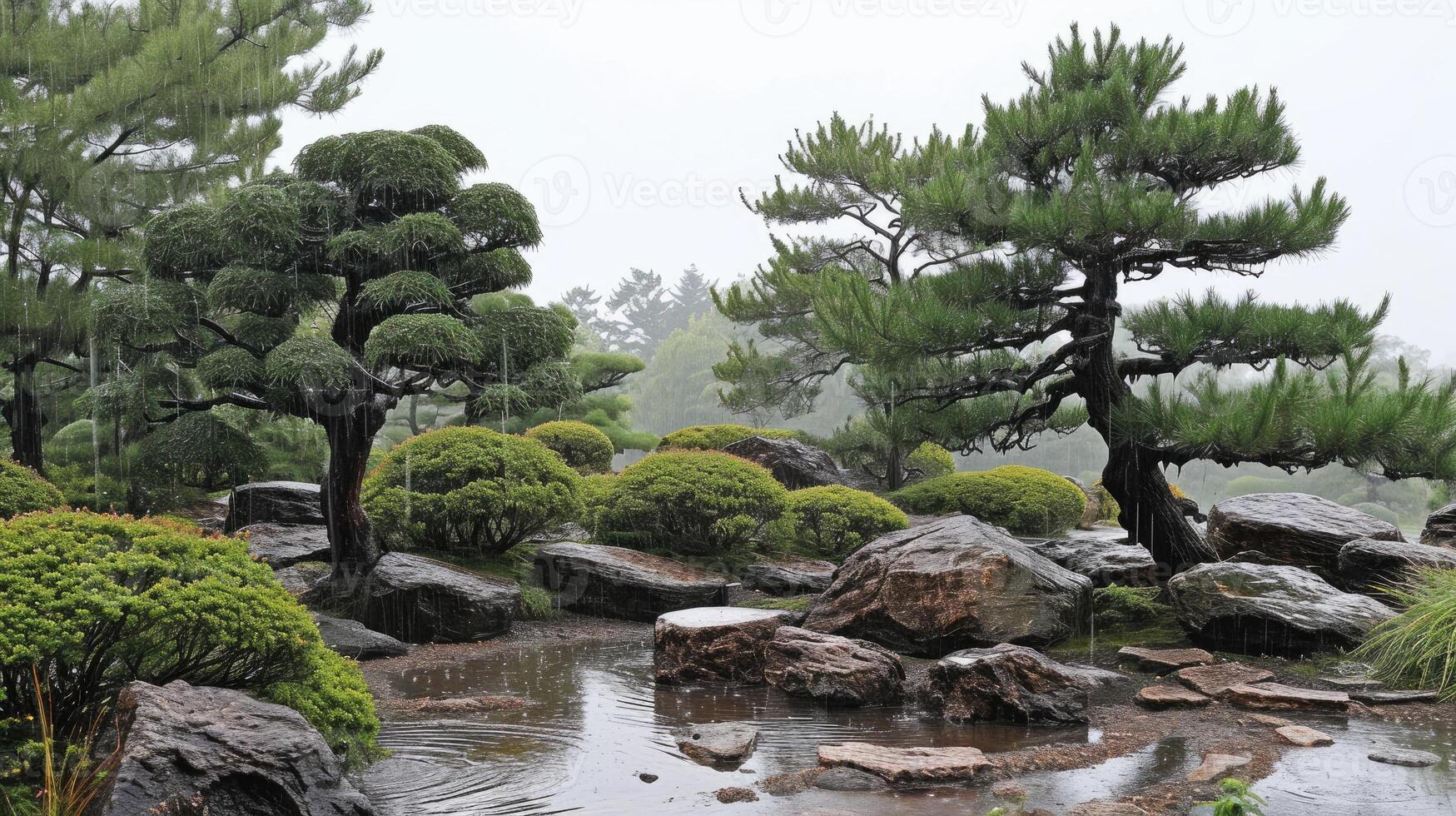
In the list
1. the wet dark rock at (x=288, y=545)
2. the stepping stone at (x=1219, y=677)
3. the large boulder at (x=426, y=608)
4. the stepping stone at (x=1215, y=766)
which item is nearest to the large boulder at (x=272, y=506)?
the wet dark rock at (x=288, y=545)

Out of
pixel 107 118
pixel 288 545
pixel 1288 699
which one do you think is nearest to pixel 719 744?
pixel 1288 699

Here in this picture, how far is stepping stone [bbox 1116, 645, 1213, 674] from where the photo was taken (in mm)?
7336

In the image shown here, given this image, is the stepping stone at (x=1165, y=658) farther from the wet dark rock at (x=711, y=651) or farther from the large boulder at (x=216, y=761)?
the large boulder at (x=216, y=761)

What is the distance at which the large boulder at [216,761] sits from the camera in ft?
11.5

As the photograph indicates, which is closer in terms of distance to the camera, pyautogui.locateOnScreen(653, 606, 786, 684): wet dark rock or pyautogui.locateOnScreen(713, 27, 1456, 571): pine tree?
pyautogui.locateOnScreen(653, 606, 786, 684): wet dark rock

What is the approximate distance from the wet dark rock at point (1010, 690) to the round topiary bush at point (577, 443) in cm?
1343

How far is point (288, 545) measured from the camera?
38.2ft

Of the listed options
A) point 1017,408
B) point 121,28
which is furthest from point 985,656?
point 121,28

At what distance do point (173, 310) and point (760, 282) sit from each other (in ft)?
33.6

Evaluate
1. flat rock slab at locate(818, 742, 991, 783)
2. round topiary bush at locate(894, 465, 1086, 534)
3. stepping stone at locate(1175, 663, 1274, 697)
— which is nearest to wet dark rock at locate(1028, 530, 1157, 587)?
stepping stone at locate(1175, 663, 1274, 697)

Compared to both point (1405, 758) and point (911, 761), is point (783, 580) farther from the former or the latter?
point (1405, 758)

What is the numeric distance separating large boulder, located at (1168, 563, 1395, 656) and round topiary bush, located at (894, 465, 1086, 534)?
6.88 m

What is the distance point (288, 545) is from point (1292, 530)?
35.8ft

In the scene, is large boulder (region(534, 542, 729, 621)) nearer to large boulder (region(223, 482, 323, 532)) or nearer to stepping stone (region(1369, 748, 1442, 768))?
large boulder (region(223, 482, 323, 532))
